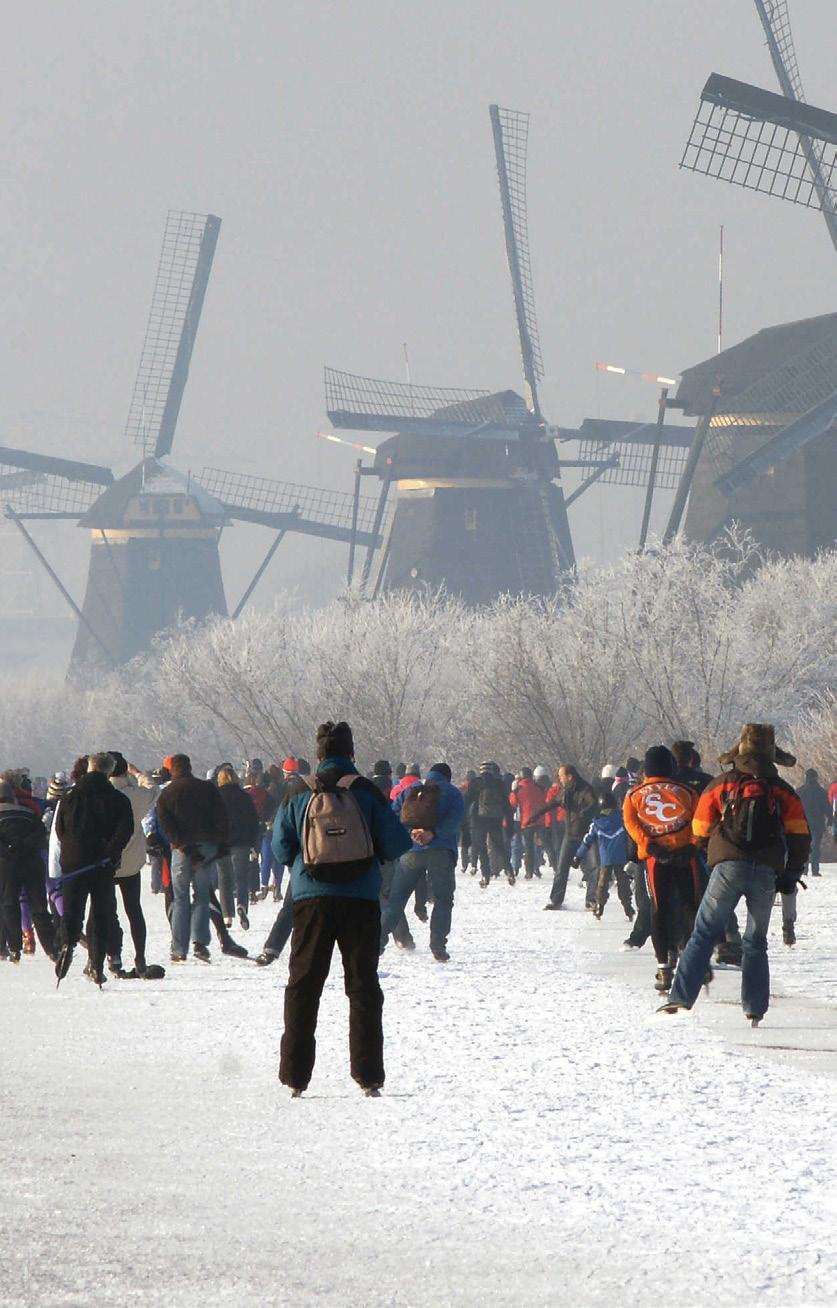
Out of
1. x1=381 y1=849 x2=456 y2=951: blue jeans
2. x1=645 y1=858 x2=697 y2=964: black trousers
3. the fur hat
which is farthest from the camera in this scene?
A: x1=381 y1=849 x2=456 y2=951: blue jeans

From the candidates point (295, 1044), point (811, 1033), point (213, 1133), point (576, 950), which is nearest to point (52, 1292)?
point (213, 1133)

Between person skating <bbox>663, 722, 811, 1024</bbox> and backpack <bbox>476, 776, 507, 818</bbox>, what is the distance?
16.4 meters

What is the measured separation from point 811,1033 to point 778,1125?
335 centimetres

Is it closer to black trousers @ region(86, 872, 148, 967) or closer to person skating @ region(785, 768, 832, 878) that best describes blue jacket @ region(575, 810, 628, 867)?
black trousers @ region(86, 872, 148, 967)

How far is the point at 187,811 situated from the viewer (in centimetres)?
1571

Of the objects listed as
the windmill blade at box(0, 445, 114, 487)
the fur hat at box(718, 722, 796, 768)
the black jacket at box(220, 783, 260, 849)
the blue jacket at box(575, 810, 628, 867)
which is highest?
the windmill blade at box(0, 445, 114, 487)

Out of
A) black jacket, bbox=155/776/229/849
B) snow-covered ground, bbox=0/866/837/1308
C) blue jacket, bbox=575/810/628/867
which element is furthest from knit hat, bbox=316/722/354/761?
blue jacket, bbox=575/810/628/867

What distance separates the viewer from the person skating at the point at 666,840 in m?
12.9

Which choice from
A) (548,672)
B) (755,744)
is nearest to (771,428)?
(548,672)

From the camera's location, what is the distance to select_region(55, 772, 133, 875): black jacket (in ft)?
45.1

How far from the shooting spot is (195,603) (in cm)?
10825

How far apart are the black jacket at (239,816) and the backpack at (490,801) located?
9.83 m

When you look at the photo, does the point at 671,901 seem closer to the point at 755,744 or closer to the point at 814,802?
the point at 755,744

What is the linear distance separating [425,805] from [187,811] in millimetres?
1872
